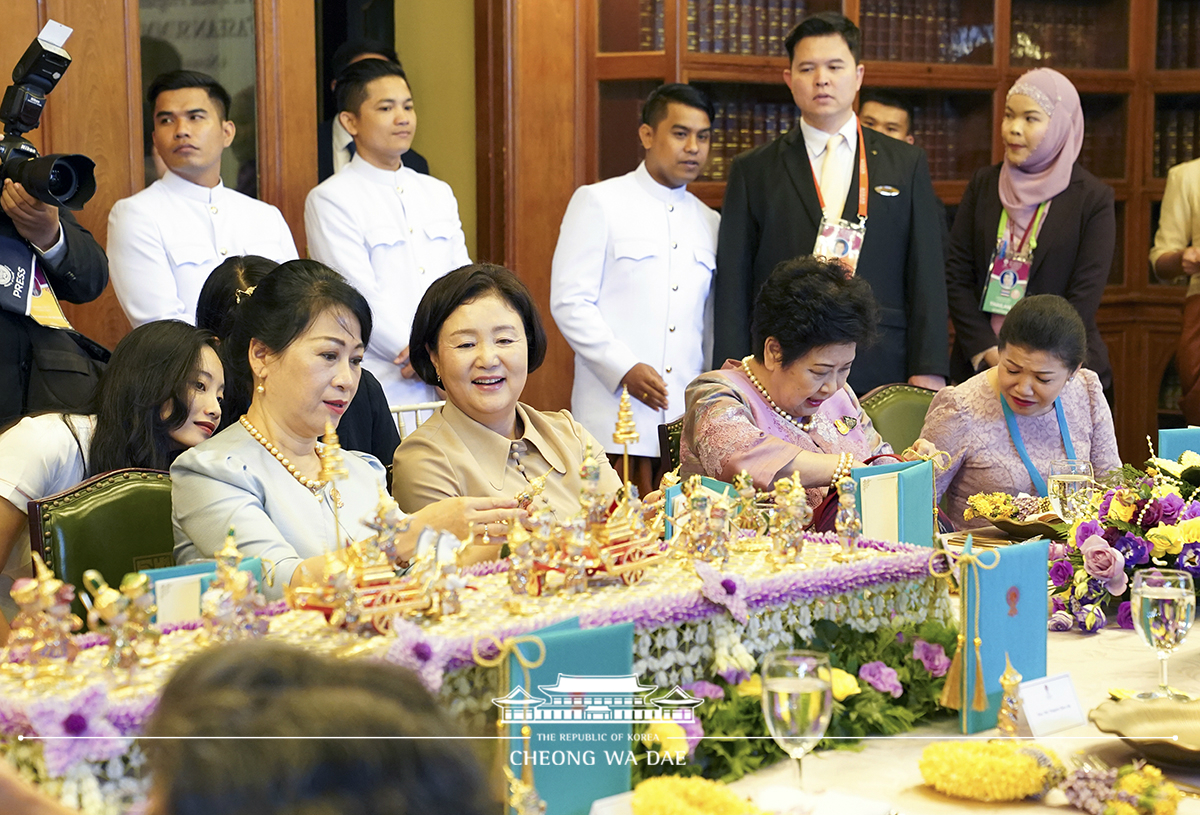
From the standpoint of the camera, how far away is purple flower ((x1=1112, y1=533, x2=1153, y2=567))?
7.28 feet

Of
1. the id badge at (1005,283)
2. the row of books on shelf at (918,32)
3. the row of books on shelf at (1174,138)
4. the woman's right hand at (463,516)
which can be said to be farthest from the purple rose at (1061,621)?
the row of books on shelf at (1174,138)

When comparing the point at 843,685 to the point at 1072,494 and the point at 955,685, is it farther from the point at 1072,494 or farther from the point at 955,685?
the point at 1072,494

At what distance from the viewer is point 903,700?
1710 millimetres

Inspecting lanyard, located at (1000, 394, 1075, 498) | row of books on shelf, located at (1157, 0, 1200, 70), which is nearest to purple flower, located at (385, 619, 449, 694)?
lanyard, located at (1000, 394, 1075, 498)

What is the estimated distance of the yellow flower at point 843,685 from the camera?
5.25ft

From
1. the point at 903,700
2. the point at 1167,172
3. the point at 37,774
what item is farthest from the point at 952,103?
the point at 37,774

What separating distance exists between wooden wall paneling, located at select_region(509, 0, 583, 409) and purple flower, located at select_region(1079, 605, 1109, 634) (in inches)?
118

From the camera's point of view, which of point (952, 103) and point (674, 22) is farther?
point (952, 103)

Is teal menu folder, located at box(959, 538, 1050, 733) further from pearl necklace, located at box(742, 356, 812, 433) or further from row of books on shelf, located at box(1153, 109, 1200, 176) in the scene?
row of books on shelf, located at box(1153, 109, 1200, 176)

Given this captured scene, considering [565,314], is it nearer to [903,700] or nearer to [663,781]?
[903,700]

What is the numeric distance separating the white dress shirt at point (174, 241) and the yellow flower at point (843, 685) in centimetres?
255

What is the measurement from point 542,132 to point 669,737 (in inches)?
146

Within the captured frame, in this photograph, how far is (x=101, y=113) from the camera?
414 cm

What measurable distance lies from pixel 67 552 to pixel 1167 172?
5194 mm
